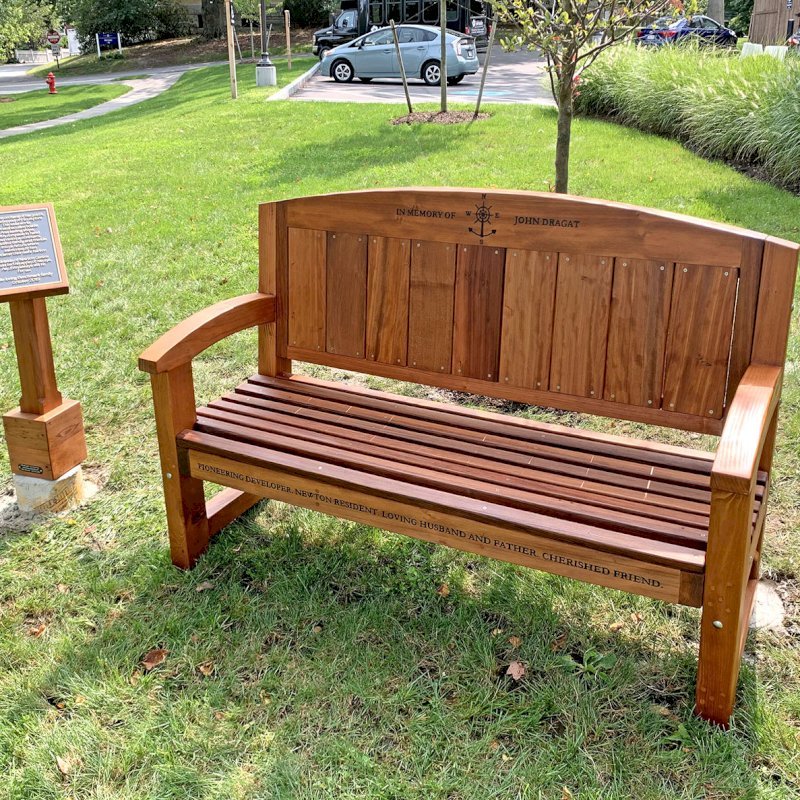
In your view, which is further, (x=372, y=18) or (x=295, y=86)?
(x=372, y=18)

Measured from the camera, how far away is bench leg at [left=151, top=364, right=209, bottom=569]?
10.1 feet

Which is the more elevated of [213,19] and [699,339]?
[213,19]

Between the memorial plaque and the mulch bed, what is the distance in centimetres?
965

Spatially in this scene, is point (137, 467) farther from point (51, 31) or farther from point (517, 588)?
point (51, 31)

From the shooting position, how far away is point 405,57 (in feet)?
64.8

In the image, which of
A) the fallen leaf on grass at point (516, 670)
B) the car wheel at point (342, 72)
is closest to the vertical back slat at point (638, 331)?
the fallen leaf on grass at point (516, 670)

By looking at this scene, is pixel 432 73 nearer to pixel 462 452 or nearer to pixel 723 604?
pixel 462 452

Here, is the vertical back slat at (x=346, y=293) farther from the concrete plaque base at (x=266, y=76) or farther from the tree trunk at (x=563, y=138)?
the concrete plaque base at (x=266, y=76)

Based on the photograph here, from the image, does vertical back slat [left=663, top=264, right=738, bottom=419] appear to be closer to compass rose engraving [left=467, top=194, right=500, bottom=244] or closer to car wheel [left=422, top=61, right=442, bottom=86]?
compass rose engraving [left=467, top=194, right=500, bottom=244]

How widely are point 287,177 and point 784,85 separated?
19.4ft

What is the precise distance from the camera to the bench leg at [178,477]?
10.1ft

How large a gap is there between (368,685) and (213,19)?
132 ft

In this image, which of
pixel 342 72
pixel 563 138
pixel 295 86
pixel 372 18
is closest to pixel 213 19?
pixel 372 18

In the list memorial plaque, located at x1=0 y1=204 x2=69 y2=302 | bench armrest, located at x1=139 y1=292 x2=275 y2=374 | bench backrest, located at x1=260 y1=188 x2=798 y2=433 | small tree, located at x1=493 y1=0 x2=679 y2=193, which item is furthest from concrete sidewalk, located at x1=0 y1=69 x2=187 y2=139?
bench backrest, located at x1=260 y1=188 x2=798 y2=433
